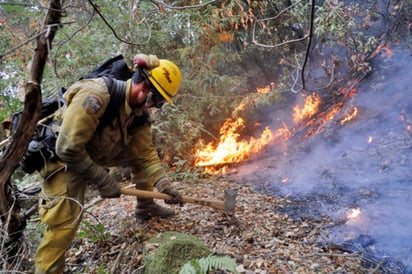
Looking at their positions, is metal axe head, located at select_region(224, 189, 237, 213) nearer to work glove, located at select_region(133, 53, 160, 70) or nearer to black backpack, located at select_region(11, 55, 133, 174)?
black backpack, located at select_region(11, 55, 133, 174)

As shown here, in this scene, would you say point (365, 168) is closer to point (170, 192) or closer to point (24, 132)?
point (170, 192)

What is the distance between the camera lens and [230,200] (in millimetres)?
4172

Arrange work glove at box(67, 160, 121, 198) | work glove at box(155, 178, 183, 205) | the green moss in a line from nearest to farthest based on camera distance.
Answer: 1. the green moss
2. work glove at box(67, 160, 121, 198)
3. work glove at box(155, 178, 183, 205)

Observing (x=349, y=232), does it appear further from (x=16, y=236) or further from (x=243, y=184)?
(x=16, y=236)

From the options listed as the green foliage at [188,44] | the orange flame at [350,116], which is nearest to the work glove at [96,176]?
the green foliage at [188,44]

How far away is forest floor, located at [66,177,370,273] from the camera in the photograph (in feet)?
10.8

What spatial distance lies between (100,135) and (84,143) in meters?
0.41

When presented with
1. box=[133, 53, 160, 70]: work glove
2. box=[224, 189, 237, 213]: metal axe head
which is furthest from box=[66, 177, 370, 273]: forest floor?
box=[133, 53, 160, 70]: work glove

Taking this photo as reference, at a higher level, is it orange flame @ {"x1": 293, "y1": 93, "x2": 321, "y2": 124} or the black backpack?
orange flame @ {"x1": 293, "y1": 93, "x2": 321, "y2": 124}

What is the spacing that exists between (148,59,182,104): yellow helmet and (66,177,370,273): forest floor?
171 centimetres

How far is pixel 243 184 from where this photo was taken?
6.00 m

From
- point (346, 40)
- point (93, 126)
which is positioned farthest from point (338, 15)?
point (93, 126)

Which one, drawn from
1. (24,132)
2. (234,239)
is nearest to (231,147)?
(234,239)

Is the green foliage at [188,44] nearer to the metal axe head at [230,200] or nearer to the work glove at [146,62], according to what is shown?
the metal axe head at [230,200]
